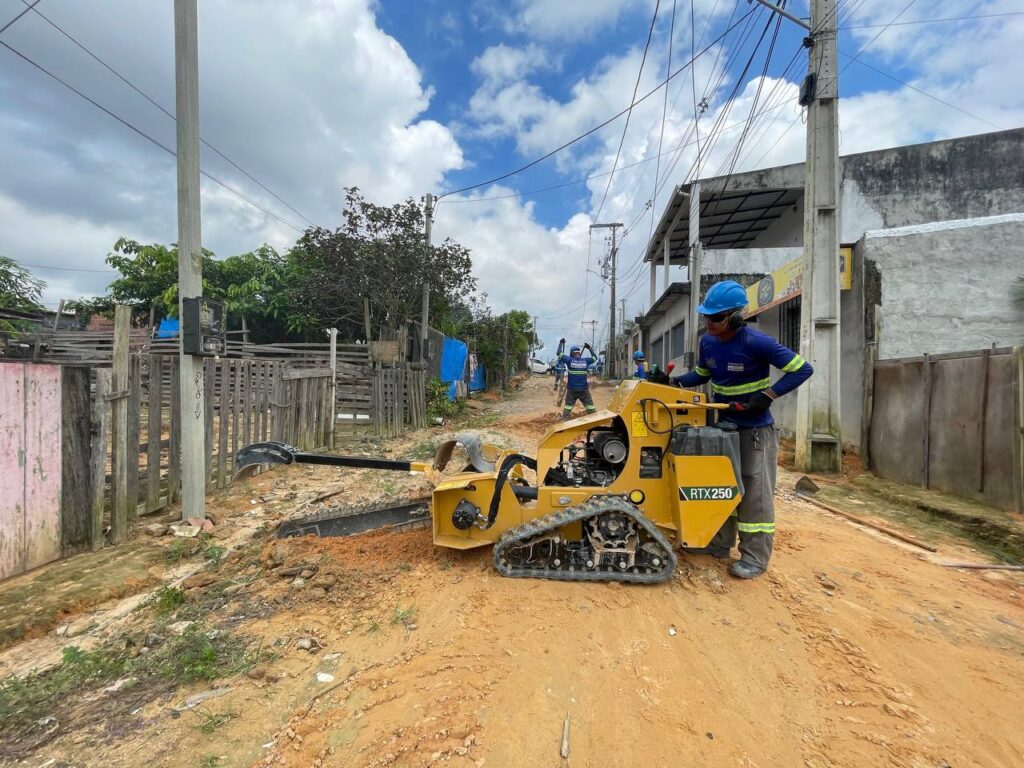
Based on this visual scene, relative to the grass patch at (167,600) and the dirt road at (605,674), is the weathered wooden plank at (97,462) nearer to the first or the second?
the grass patch at (167,600)

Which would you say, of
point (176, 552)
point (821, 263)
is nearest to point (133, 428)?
point (176, 552)

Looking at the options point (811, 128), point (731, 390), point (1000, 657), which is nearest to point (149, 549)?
point (731, 390)

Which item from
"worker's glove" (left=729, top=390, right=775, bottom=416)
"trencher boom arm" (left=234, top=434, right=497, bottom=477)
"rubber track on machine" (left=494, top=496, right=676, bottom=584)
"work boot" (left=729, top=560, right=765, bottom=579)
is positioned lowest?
"work boot" (left=729, top=560, right=765, bottom=579)

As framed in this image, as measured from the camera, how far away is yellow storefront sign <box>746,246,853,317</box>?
8266 mm

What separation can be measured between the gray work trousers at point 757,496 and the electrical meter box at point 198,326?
4748mm

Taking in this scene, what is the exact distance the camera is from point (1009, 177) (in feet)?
40.8

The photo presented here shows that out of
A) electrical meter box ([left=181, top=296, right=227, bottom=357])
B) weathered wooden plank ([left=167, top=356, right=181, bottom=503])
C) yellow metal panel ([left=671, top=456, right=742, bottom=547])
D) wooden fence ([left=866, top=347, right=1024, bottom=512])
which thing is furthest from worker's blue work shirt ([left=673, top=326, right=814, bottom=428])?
weathered wooden plank ([left=167, top=356, right=181, bottom=503])

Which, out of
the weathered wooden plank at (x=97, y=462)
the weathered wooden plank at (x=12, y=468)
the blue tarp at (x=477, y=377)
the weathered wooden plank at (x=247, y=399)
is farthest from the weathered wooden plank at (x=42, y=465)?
the blue tarp at (x=477, y=377)

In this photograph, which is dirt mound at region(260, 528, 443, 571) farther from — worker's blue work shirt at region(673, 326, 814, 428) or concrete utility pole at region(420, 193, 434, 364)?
concrete utility pole at region(420, 193, 434, 364)

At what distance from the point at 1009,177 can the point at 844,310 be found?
9.04 m

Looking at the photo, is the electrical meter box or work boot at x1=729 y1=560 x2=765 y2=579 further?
the electrical meter box

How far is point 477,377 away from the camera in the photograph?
23391mm

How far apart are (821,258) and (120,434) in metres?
9.43

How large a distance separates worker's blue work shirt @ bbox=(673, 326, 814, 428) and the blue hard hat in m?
0.24
